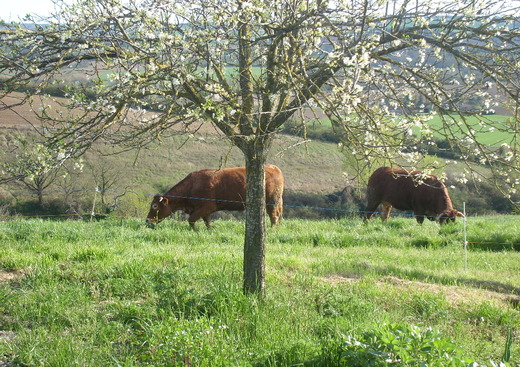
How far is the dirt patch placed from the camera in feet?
22.7

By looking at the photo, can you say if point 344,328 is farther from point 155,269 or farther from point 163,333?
point 155,269

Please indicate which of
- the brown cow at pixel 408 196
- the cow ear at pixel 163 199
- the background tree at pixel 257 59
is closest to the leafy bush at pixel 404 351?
the background tree at pixel 257 59

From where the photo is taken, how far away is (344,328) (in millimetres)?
4875

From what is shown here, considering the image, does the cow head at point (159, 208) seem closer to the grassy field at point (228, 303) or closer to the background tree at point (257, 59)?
the grassy field at point (228, 303)

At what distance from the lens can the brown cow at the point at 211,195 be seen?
14984 millimetres

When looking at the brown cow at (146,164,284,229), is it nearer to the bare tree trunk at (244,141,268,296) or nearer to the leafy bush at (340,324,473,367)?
the bare tree trunk at (244,141,268,296)

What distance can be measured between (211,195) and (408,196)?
22.9ft

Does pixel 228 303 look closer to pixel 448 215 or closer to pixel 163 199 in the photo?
pixel 163 199

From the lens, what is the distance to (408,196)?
17.7 m

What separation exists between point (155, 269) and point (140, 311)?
6.17 feet

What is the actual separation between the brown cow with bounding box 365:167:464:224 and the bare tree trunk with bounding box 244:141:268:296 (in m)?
11.4

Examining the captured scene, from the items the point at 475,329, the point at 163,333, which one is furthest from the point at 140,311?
the point at 475,329

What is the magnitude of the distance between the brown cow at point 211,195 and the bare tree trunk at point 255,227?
8945mm

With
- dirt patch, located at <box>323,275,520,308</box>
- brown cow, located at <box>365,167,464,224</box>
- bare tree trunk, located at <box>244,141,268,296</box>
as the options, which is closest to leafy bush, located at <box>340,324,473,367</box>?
bare tree trunk, located at <box>244,141,268,296</box>
